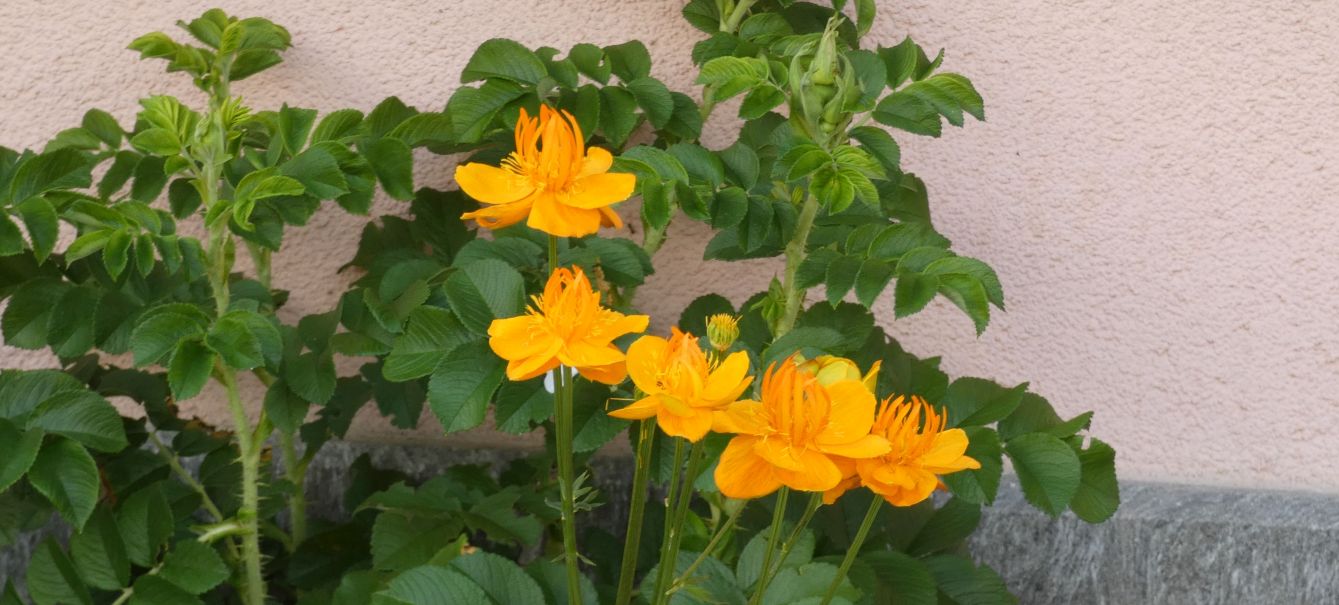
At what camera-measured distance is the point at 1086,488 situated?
1.10 metres

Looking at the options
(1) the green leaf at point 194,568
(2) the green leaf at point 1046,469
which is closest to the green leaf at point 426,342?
(1) the green leaf at point 194,568

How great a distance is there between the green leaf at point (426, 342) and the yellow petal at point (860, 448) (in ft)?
1.54

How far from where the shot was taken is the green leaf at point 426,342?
100 centimetres

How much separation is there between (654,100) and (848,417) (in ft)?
2.40

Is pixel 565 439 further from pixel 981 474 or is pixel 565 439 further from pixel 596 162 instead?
pixel 981 474

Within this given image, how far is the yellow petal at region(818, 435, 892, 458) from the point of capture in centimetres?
61

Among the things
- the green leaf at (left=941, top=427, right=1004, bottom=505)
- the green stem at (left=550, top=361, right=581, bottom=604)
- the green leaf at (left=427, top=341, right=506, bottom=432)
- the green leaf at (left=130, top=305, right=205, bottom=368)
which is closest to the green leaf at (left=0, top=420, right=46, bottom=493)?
the green leaf at (left=130, top=305, right=205, bottom=368)

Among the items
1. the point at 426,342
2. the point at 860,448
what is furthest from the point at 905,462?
the point at 426,342

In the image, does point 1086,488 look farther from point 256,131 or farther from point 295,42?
point 295,42

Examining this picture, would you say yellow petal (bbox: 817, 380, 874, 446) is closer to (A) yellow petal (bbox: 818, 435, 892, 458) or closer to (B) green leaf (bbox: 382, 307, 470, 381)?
(A) yellow petal (bbox: 818, 435, 892, 458)

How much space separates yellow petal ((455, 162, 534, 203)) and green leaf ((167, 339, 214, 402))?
0.45m

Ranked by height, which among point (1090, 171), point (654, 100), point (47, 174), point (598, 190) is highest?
point (1090, 171)

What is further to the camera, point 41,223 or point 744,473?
point 41,223

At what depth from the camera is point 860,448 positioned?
2.01ft
